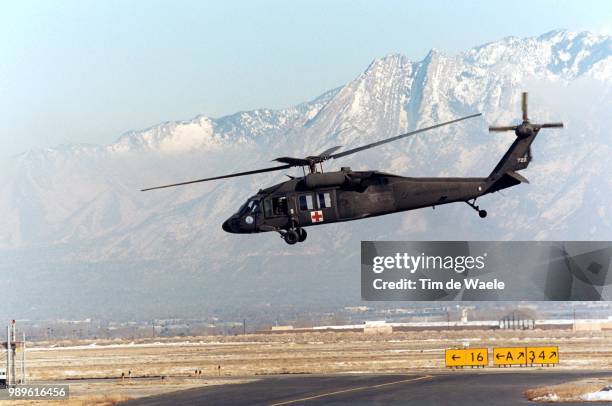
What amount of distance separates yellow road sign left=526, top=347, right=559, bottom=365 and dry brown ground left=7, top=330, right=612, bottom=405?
137cm

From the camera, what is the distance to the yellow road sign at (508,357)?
104 metres

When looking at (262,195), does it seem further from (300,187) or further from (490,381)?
(490,381)

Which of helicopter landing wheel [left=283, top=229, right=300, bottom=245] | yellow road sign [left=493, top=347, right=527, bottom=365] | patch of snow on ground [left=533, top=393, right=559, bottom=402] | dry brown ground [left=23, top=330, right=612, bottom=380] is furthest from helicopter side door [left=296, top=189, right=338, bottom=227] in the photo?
yellow road sign [left=493, top=347, right=527, bottom=365]

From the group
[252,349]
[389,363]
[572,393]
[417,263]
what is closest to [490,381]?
[572,393]

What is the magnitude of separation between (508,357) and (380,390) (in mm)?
26383

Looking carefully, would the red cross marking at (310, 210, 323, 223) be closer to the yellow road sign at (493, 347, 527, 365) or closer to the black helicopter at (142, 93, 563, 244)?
the black helicopter at (142, 93, 563, 244)

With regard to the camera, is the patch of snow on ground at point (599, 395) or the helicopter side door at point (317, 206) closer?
the helicopter side door at point (317, 206)

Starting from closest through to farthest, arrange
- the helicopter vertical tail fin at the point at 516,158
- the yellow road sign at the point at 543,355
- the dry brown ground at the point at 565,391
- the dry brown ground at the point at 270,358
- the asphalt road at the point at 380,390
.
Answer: the helicopter vertical tail fin at the point at 516,158 < the dry brown ground at the point at 565,391 < the asphalt road at the point at 380,390 < the dry brown ground at the point at 270,358 < the yellow road sign at the point at 543,355

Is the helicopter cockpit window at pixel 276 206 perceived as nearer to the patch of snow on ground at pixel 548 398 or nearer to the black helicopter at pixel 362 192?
the black helicopter at pixel 362 192

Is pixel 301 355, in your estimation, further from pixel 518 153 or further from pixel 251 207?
pixel 518 153

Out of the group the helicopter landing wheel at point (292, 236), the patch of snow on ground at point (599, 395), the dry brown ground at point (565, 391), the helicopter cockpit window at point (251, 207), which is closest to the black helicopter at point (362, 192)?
the helicopter landing wheel at point (292, 236)

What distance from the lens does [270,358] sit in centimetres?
12550

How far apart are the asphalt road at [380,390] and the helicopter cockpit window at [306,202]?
510 inches

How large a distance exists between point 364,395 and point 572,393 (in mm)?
13030
